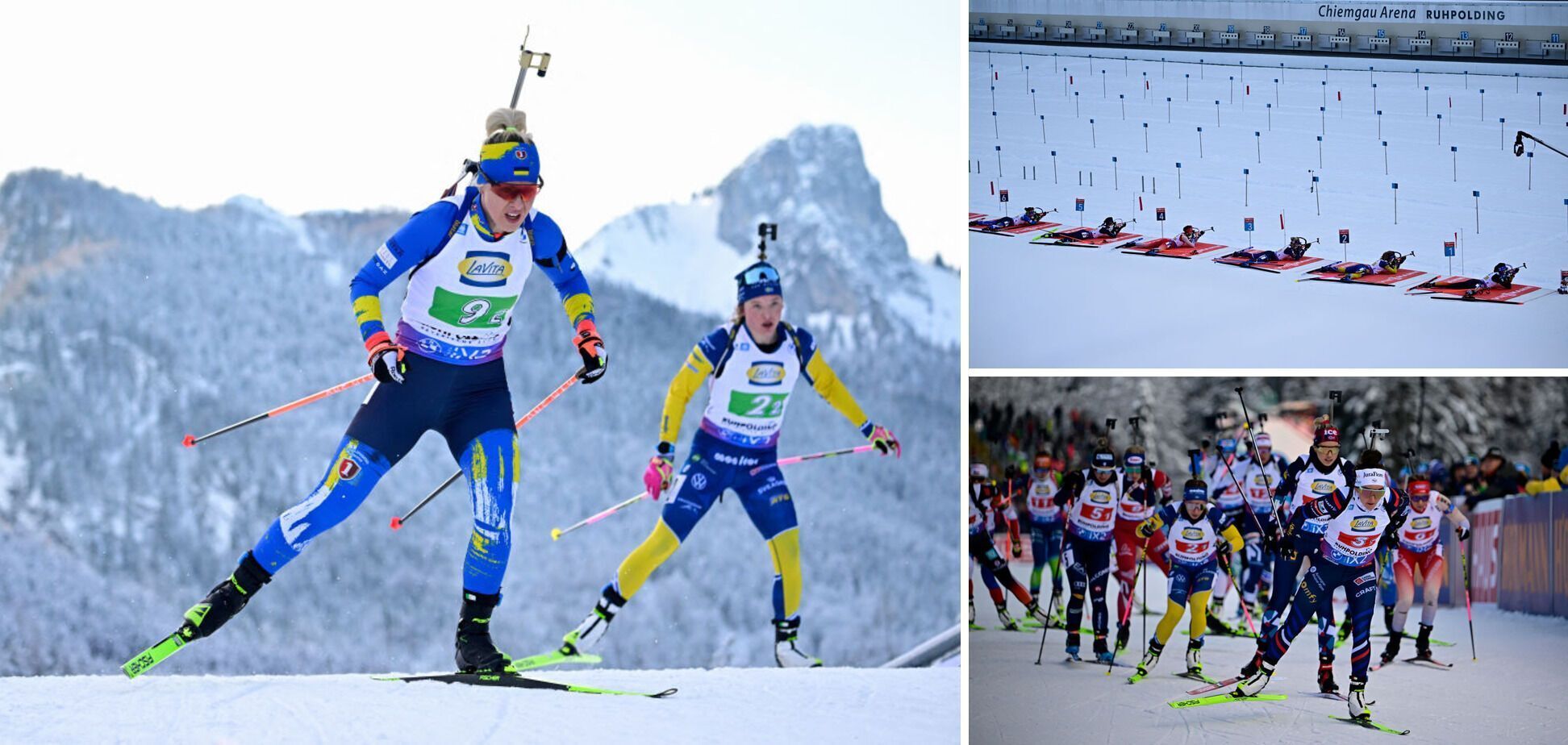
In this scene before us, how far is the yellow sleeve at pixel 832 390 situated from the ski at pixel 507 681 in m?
1.17

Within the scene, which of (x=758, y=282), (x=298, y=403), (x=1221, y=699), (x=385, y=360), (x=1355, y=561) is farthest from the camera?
(x=1221, y=699)

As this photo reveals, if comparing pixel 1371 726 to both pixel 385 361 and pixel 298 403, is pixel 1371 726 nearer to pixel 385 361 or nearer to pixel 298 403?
pixel 385 361

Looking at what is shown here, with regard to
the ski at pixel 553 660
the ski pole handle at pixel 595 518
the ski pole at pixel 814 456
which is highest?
the ski pole at pixel 814 456

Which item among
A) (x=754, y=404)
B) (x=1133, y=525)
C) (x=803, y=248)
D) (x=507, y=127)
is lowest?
(x=1133, y=525)

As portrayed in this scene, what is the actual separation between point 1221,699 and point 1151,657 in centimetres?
30

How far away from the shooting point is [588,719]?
4723mm

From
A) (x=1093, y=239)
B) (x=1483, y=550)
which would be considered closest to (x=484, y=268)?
(x=1093, y=239)

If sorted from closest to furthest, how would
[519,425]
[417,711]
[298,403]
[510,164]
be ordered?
[417,711]
[510,164]
[519,425]
[298,403]

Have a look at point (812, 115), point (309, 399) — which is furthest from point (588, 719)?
point (812, 115)

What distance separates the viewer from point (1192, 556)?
5.79m

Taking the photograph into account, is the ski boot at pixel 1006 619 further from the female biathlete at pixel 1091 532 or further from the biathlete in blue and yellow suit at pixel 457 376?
the biathlete in blue and yellow suit at pixel 457 376

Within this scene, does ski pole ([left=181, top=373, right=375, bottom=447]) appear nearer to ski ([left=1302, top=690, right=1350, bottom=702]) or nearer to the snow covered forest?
the snow covered forest

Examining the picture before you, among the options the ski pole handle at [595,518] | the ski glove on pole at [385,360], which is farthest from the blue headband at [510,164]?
the ski pole handle at [595,518]

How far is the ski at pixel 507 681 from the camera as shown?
4.85m
